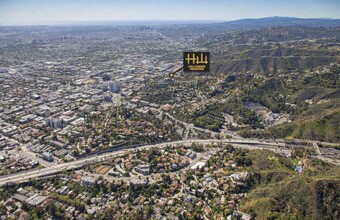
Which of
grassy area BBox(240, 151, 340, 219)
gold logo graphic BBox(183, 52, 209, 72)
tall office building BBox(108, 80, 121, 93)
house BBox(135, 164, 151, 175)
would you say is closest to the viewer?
gold logo graphic BBox(183, 52, 209, 72)

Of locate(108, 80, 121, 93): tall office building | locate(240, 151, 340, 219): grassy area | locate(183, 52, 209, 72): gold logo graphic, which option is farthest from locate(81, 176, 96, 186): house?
locate(108, 80, 121, 93): tall office building

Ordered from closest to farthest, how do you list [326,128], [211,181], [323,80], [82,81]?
[211,181]
[326,128]
[323,80]
[82,81]

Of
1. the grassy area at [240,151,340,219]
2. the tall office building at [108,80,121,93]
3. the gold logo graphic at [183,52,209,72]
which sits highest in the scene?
the gold logo graphic at [183,52,209,72]

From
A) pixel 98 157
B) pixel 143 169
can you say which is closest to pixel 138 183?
Answer: pixel 143 169

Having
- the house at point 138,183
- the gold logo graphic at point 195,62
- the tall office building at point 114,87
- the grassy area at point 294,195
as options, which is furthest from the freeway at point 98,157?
the tall office building at point 114,87

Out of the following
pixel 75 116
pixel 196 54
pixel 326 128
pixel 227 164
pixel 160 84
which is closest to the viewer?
pixel 196 54

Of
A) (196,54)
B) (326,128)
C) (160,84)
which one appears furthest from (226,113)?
(196,54)

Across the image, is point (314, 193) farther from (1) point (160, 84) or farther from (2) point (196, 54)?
(1) point (160, 84)

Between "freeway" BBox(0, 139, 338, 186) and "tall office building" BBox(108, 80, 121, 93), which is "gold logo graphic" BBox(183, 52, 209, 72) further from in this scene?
"tall office building" BBox(108, 80, 121, 93)

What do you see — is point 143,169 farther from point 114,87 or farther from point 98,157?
point 114,87

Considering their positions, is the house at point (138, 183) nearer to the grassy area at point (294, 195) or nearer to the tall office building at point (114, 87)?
the grassy area at point (294, 195)

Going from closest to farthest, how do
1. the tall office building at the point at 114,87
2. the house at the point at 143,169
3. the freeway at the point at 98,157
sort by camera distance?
the freeway at the point at 98,157 < the house at the point at 143,169 < the tall office building at the point at 114,87
